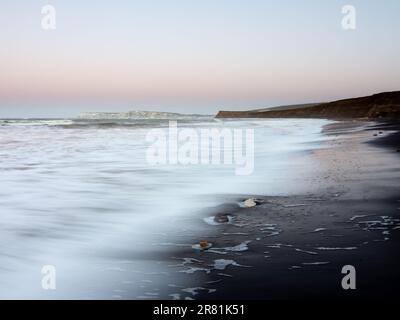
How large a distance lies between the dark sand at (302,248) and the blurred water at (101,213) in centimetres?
46

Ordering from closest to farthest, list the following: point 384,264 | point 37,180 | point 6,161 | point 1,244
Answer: point 384,264, point 1,244, point 37,180, point 6,161

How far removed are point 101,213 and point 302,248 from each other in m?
3.41

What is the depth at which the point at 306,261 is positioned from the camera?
3887 mm

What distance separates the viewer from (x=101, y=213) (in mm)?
6543

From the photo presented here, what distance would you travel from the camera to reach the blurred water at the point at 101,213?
3887mm

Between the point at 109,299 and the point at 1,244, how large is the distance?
2320 mm

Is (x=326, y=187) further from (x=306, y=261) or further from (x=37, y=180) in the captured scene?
(x=37, y=180)

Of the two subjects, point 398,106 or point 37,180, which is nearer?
point 37,180

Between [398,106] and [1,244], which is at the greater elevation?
[398,106]

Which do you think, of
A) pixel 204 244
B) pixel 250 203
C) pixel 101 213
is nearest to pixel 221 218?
pixel 250 203

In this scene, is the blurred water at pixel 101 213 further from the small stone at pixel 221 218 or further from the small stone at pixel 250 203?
the small stone at pixel 250 203

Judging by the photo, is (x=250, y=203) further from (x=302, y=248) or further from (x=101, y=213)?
(x=101, y=213)

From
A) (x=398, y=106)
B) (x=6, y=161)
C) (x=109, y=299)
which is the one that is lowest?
(x=109, y=299)
